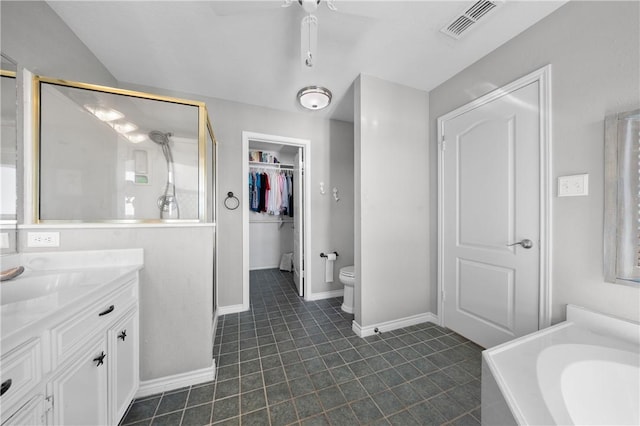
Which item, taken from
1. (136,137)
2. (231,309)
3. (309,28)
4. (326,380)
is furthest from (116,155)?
(326,380)

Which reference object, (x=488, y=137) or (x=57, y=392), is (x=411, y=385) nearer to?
(x=57, y=392)

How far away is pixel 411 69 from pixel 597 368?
2.23 m

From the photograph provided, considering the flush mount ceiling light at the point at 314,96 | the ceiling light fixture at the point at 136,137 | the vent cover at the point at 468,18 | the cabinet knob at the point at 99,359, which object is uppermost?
the vent cover at the point at 468,18

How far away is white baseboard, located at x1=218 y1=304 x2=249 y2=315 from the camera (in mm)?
2477

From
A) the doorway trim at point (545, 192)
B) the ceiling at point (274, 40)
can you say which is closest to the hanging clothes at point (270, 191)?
the ceiling at point (274, 40)

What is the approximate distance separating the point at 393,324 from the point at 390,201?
1194 millimetres

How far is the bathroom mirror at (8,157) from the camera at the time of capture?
1.11m

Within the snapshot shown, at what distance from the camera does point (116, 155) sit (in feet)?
5.08

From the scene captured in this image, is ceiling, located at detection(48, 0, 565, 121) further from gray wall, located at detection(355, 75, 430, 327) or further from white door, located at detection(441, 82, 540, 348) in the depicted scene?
white door, located at detection(441, 82, 540, 348)

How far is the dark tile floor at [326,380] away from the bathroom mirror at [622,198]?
1036 mm

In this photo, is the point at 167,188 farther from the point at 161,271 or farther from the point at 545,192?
the point at 545,192

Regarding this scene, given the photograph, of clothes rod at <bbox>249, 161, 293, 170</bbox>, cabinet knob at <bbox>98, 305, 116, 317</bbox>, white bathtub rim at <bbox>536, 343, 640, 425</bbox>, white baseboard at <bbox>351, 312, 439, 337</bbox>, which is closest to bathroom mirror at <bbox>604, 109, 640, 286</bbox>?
white bathtub rim at <bbox>536, 343, 640, 425</bbox>

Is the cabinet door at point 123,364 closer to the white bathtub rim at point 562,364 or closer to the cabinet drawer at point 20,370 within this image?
the cabinet drawer at point 20,370

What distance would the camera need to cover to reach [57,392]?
2.47 feet
